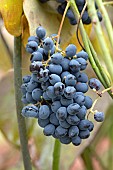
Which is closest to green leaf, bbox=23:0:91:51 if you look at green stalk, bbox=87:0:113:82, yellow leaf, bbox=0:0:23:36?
yellow leaf, bbox=0:0:23:36

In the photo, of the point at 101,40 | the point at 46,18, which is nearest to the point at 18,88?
the point at 46,18

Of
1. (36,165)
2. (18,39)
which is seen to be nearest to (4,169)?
(36,165)

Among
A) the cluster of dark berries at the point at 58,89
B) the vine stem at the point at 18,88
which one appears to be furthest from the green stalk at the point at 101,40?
Answer: the vine stem at the point at 18,88

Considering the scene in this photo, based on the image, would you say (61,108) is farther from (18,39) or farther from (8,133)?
(8,133)

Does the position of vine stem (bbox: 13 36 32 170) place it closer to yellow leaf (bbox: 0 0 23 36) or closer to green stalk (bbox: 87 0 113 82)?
yellow leaf (bbox: 0 0 23 36)

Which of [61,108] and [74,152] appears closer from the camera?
[61,108]

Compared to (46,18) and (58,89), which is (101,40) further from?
(46,18)

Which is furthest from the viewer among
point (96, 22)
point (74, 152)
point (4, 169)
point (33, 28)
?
point (4, 169)
